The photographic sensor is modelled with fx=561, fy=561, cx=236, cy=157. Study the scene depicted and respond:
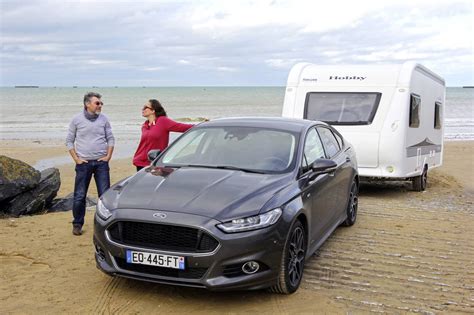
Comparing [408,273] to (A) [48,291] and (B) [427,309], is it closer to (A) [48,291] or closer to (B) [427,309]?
(B) [427,309]

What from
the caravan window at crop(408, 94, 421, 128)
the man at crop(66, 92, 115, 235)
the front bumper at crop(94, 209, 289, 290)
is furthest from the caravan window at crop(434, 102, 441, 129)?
the front bumper at crop(94, 209, 289, 290)

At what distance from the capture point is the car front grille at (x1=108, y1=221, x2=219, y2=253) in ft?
14.7

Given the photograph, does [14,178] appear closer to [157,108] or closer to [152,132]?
[152,132]

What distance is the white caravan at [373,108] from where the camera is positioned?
10.1 m

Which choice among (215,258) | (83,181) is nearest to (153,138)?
(83,181)

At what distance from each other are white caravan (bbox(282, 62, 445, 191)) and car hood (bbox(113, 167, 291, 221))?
5185mm

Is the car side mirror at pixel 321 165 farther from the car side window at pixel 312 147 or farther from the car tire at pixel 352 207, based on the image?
the car tire at pixel 352 207

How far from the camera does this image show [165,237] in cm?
456

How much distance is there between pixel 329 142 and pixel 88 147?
3.02 m

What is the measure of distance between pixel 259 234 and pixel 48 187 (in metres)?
5.35

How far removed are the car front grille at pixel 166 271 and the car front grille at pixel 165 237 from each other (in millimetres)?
165

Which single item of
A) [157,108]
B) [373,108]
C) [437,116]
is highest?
[157,108]

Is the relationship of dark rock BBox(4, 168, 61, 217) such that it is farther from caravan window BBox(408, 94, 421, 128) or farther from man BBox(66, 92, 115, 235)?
caravan window BBox(408, 94, 421, 128)

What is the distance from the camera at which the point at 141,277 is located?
4.64 m
